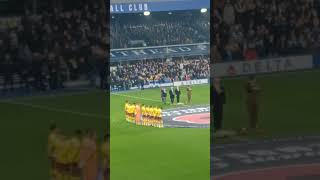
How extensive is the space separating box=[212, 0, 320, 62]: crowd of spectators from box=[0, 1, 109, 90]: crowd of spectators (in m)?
2.86

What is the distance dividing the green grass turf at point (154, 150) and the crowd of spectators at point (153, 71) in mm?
245

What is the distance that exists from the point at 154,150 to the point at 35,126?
1915mm

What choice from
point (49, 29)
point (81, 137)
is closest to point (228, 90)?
point (49, 29)

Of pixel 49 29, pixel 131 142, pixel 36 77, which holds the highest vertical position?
pixel 49 29

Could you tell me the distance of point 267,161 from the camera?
7.88 metres

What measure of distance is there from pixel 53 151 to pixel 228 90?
6.36m

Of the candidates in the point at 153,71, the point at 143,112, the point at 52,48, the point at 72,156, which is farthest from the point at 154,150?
the point at 72,156

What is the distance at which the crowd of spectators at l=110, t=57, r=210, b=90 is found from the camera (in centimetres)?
1134

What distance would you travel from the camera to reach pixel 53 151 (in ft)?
21.8

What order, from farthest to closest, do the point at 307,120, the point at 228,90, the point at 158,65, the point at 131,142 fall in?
the point at 228,90
the point at 158,65
the point at 307,120
the point at 131,142

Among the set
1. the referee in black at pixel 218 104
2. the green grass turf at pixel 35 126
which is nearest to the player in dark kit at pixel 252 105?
the referee in black at pixel 218 104

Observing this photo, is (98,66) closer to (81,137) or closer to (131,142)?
(131,142)

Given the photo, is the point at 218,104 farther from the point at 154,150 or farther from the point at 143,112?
the point at 154,150

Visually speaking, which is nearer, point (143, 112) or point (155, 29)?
point (143, 112)
